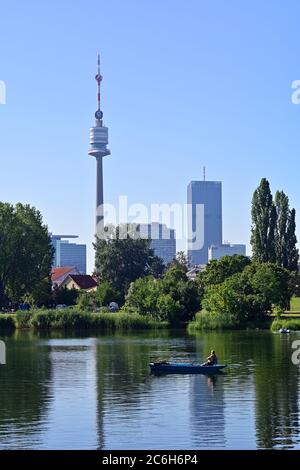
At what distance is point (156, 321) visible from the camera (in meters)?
102

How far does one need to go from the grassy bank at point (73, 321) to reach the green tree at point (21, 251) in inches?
584

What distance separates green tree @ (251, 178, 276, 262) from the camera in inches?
4230

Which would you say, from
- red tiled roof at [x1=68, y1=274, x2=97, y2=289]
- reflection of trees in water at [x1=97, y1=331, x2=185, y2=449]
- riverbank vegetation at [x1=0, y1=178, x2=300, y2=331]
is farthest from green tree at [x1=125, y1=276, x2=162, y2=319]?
red tiled roof at [x1=68, y1=274, x2=97, y2=289]

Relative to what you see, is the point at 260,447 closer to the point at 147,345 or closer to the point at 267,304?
the point at 147,345

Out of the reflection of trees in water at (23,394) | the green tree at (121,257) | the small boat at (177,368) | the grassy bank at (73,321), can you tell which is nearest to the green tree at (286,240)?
the grassy bank at (73,321)

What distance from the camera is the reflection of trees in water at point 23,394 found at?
3344cm

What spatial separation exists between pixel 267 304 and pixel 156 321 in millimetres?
12727

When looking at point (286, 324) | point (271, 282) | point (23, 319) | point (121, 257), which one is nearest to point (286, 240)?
point (271, 282)

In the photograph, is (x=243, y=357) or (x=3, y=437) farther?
(x=243, y=357)

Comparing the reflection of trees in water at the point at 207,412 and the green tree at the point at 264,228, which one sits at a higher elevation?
the green tree at the point at 264,228

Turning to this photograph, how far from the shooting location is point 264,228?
4230 inches

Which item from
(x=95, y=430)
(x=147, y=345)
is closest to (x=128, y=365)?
(x=147, y=345)

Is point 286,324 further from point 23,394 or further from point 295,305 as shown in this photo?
point 23,394

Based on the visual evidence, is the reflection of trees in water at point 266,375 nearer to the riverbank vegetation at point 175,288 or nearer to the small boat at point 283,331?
the small boat at point 283,331
